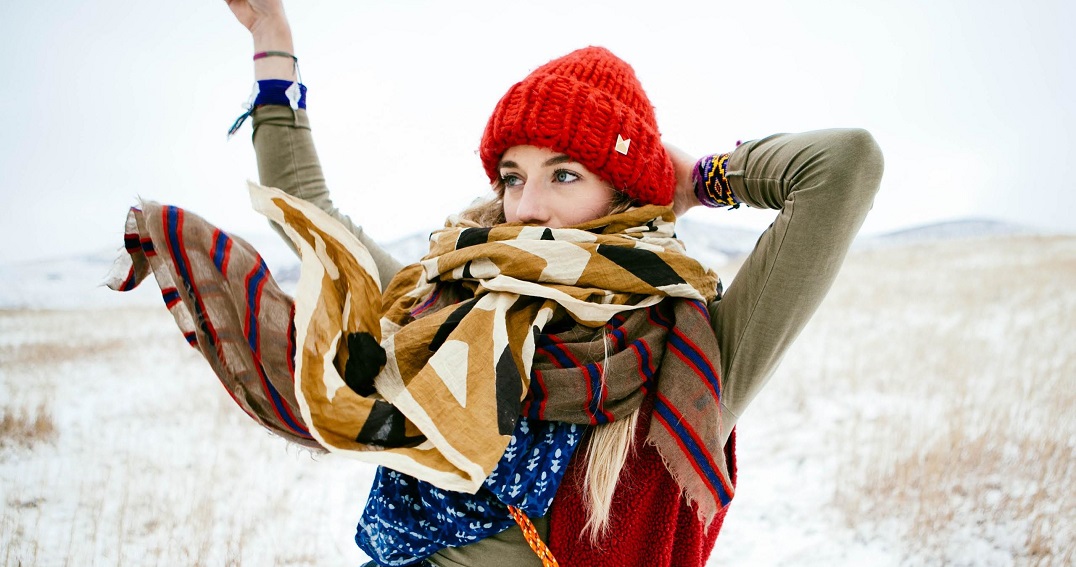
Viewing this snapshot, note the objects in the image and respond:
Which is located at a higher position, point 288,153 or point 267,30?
point 267,30

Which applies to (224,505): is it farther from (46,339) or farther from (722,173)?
(722,173)

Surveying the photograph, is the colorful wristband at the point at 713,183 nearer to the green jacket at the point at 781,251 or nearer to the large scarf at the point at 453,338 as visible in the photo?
the green jacket at the point at 781,251

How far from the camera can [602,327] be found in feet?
3.56

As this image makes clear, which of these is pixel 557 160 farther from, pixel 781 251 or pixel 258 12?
pixel 258 12

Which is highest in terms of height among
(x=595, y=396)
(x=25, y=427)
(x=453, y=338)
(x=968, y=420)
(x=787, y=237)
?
(x=787, y=237)

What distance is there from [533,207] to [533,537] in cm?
66

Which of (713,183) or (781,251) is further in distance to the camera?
(713,183)

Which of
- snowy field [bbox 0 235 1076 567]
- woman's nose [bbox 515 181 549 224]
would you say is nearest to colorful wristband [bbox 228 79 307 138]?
woman's nose [bbox 515 181 549 224]

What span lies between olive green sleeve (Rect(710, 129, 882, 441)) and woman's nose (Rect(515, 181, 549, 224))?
40cm

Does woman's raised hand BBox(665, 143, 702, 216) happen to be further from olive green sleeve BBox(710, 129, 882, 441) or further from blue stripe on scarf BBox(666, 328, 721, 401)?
blue stripe on scarf BBox(666, 328, 721, 401)

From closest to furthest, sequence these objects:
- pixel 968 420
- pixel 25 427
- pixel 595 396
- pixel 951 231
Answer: pixel 595 396, pixel 25 427, pixel 968 420, pixel 951 231

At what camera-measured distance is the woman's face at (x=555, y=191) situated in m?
1.20

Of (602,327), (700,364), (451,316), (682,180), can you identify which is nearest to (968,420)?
(682,180)

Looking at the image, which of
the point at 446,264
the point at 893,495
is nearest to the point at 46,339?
the point at 446,264
